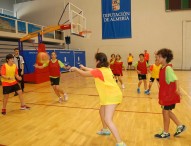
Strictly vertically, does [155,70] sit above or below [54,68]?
below

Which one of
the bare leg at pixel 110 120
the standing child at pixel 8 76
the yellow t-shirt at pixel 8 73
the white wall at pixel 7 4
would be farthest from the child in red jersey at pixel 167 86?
the white wall at pixel 7 4

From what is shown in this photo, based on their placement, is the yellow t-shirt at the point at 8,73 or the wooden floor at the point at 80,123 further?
the yellow t-shirt at the point at 8,73

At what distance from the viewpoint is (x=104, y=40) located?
18781 mm

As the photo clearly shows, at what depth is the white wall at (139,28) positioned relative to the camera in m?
16.9

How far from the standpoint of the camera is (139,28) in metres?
17.7

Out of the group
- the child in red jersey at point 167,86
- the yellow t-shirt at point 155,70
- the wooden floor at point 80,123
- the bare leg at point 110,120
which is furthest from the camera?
the yellow t-shirt at point 155,70

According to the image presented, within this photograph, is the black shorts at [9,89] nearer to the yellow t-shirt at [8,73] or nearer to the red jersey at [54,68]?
the yellow t-shirt at [8,73]

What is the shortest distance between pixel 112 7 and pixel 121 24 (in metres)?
1.82

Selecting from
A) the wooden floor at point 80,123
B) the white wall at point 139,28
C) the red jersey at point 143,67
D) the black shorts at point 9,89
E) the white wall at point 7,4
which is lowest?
the wooden floor at point 80,123

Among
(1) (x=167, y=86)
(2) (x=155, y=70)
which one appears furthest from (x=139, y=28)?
(1) (x=167, y=86)

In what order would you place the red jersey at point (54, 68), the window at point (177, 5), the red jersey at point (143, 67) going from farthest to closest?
the window at point (177, 5), the red jersey at point (143, 67), the red jersey at point (54, 68)

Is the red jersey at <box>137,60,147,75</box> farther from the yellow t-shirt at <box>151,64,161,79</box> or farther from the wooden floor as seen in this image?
the wooden floor

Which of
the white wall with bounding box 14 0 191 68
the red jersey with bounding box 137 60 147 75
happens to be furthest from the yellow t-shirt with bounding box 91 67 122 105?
the white wall with bounding box 14 0 191 68

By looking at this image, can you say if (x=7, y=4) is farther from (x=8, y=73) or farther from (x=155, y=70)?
(x=155, y=70)
